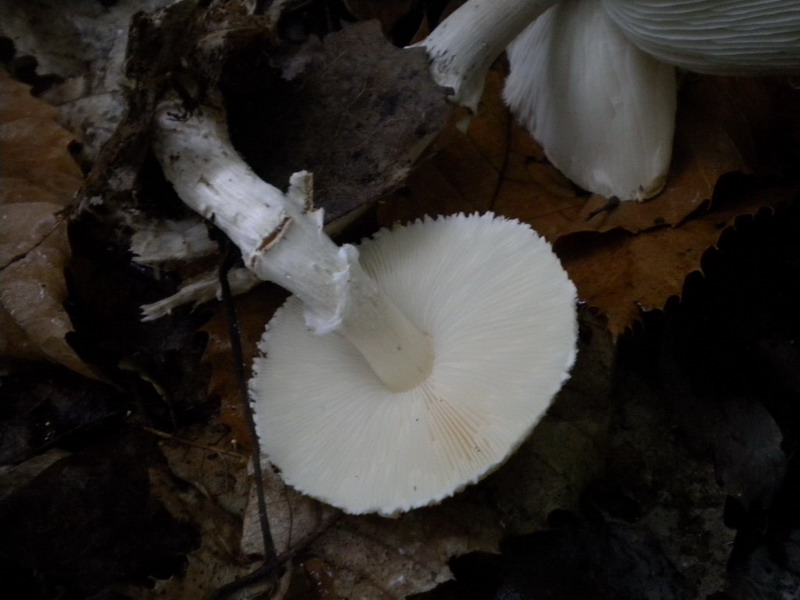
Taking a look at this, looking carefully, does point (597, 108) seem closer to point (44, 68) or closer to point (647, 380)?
point (647, 380)

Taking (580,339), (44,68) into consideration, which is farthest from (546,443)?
(44,68)

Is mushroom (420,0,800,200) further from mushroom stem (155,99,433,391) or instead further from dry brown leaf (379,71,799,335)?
mushroom stem (155,99,433,391)

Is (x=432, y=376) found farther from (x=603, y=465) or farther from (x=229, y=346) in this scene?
(x=229, y=346)

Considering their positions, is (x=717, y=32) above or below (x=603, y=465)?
above

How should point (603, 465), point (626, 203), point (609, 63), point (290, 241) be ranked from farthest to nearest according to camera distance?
point (626, 203) < point (609, 63) < point (603, 465) < point (290, 241)

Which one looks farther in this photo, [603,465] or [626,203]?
[626,203]

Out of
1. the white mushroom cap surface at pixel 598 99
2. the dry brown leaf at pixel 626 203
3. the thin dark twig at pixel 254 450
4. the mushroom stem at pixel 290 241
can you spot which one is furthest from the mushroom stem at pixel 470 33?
the thin dark twig at pixel 254 450

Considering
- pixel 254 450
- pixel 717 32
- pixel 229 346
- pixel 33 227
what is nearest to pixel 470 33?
pixel 717 32
